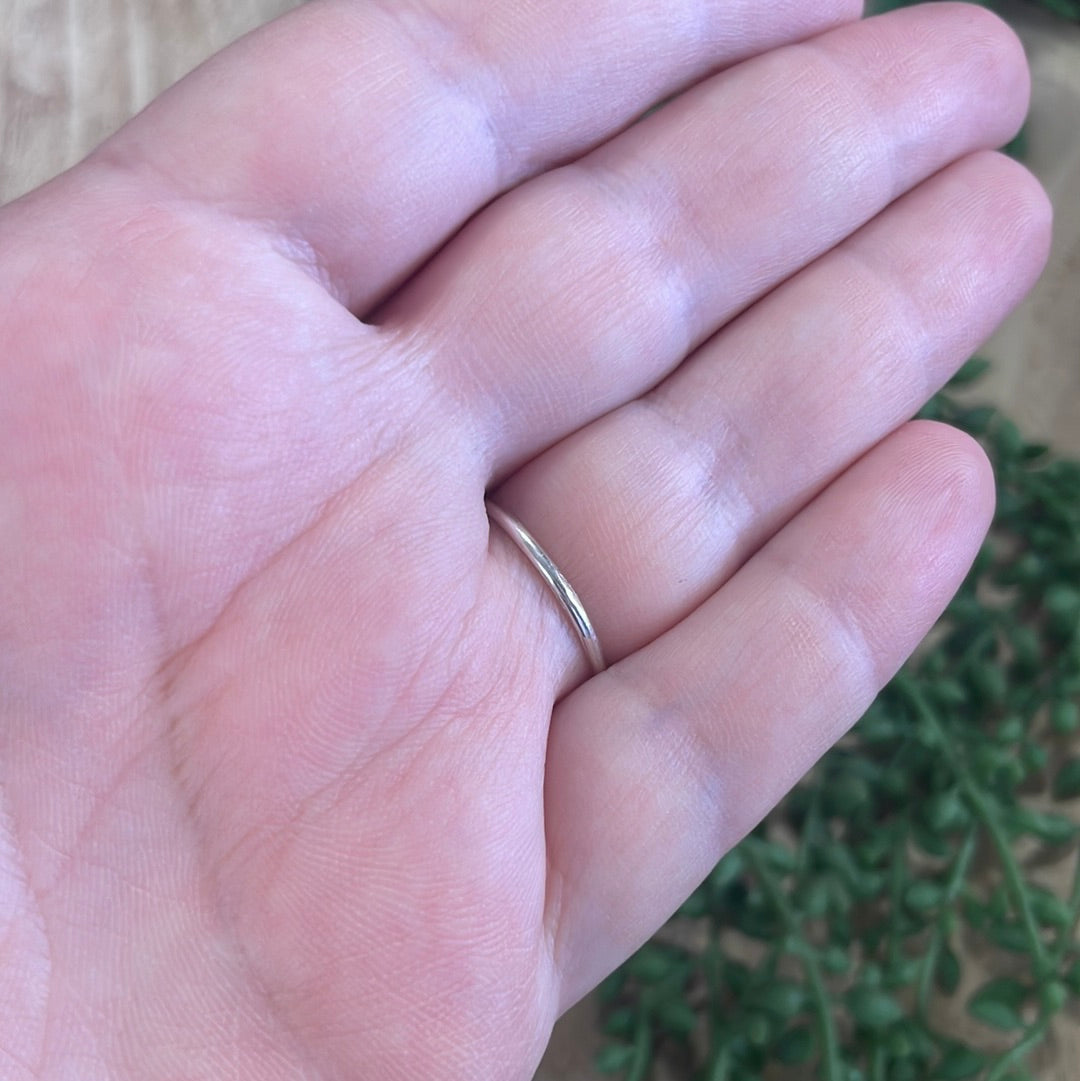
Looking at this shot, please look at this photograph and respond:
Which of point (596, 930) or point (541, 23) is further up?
point (541, 23)

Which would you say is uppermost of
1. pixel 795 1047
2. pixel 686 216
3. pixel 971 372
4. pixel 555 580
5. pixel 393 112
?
pixel 393 112

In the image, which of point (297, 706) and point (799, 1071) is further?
point (799, 1071)

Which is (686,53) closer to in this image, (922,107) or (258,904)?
(922,107)

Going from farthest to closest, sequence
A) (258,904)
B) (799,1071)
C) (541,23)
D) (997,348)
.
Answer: (997,348) < (799,1071) < (541,23) < (258,904)

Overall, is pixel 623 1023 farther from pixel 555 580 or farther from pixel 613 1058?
pixel 555 580

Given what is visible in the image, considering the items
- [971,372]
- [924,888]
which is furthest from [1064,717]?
[971,372]

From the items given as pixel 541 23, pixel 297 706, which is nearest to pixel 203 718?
pixel 297 706

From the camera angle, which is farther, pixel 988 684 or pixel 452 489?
pixel 988 684
